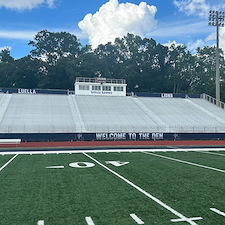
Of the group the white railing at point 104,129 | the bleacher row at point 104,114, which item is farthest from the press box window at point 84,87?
the white railing at point 104,129

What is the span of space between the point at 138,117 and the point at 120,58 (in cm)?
3807

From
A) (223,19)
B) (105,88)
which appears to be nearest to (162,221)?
(105,88)

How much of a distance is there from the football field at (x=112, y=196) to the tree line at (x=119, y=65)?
4777 cm

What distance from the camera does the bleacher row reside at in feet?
92.9

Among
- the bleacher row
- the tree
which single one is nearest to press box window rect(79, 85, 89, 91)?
the bleacher row

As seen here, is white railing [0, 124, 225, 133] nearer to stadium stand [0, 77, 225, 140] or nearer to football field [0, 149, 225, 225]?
stadium stand [0, 77, 225, 140]

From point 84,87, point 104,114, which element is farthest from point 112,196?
point 84,87

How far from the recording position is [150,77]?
6247cm

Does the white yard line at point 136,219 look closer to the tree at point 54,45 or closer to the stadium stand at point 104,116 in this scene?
the stadium stand at point 104,116

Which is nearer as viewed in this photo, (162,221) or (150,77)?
(162,221)

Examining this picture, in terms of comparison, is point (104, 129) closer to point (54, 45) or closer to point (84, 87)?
point (84, 87)

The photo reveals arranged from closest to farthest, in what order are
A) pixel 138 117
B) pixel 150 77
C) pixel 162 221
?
pixel 162 221 < pixel 138 117 < pixel 150 77

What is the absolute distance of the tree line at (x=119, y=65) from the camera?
5819 centimetres

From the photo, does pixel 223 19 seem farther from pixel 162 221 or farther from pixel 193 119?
pixel 162 221
